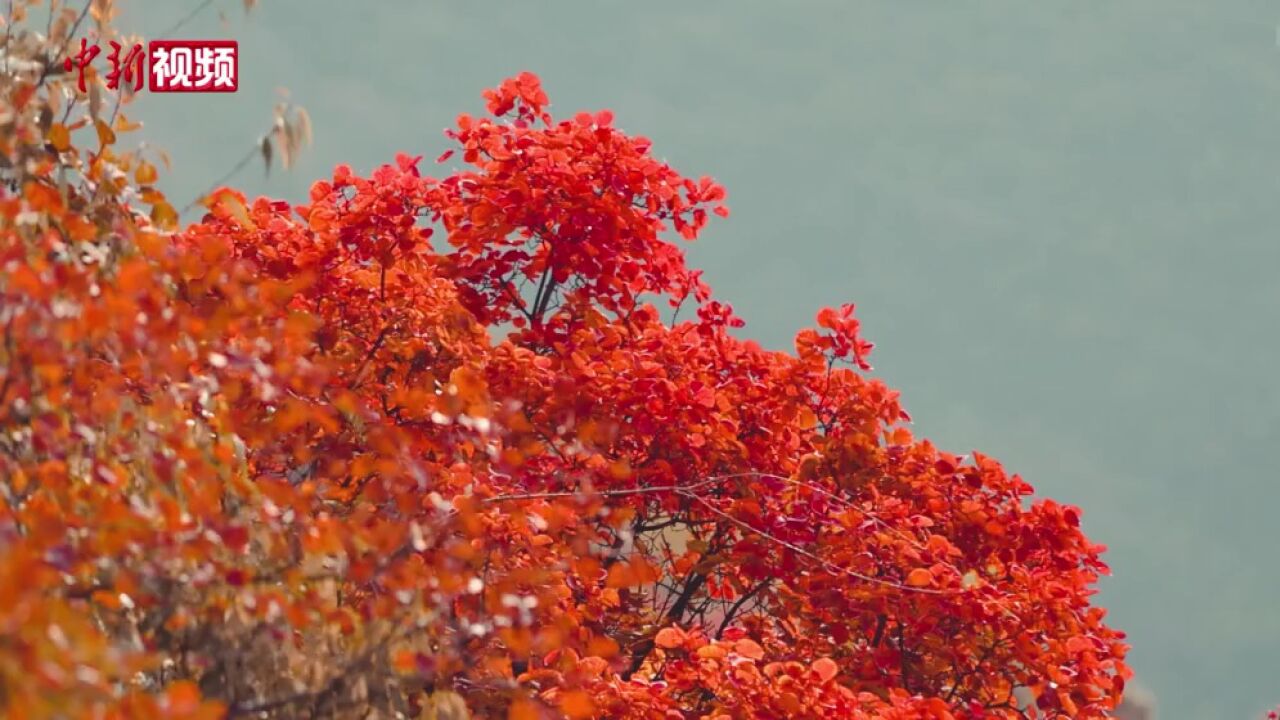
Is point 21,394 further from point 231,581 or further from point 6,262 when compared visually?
point 231,581

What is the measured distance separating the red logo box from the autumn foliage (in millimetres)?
895

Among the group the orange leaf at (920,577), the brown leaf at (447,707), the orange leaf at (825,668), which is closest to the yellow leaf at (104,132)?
the brown leaf at (447,707)

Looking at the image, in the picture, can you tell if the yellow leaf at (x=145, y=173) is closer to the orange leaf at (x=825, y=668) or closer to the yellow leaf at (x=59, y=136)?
the yellow leaf at (x=59, y=136)

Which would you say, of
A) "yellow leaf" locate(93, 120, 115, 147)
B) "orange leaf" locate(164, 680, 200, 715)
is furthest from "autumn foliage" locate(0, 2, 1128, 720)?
"orange leaf" locate(164, 680, 200, 715)

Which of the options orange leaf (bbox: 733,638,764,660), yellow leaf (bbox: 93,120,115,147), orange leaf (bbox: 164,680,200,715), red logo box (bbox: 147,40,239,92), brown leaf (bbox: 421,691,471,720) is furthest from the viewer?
red logo box (bbox: 147,40,239,92)

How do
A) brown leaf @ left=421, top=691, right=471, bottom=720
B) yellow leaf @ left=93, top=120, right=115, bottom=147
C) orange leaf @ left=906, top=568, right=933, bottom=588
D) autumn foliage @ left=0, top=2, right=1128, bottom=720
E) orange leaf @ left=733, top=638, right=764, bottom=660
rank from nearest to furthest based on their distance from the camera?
autumn foliage @ left=0, top=2, right=1128, bottom=720
brown leaf @ left=421, top=691, right=471, bottom=720
yellow leaf @ left=93, top=120, right=115, bottom=147
orange leaf @ left=733, top=638, right=764, bottom=660
orange leaf @ left=906, top=568, right=933, bottom=588

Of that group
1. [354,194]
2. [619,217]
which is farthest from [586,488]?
[354,194]

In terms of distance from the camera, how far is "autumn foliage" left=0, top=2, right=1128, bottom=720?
153 inches

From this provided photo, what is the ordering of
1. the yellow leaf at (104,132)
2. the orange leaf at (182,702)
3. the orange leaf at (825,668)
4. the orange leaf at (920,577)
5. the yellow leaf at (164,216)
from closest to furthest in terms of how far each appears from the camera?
the orange leaf at (182,702), the yellow leaf at (164,216), the yellow leaf at (104,132), the orange leaf at (825,668), the orange leaf at (920,577)

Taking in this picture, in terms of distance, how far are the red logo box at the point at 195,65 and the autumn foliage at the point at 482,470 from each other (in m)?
0.89

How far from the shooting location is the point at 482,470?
6609mm

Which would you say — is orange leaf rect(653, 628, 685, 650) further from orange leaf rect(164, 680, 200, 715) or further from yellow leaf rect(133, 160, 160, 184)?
orange leaf rect(164, 680, 200, 715)

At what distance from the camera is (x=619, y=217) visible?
317 inches

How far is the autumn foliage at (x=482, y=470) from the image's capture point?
3.88m
